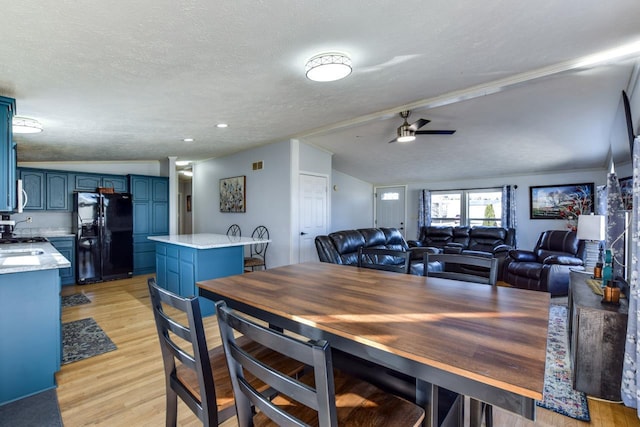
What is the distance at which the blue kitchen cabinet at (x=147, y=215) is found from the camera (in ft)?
19.8

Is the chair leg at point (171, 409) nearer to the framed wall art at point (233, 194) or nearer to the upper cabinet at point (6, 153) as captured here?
the upper cabinet at point (6, 153)

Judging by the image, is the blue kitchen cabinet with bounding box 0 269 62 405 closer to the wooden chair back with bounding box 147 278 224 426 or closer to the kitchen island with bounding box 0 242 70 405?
the kitchen island with bounding box 0 242 70 405

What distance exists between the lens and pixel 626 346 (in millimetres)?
1951

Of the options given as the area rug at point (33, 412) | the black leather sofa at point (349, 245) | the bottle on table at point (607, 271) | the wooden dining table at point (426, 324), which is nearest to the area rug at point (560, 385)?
the bottle on table at point (607, 271)

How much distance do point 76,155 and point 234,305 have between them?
213 inches

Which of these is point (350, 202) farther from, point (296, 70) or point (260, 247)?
point (296, 70)

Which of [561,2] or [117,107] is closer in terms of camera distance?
[561,2]

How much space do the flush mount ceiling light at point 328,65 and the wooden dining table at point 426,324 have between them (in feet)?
4.65

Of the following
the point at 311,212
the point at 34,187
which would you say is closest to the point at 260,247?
the point at 311,212

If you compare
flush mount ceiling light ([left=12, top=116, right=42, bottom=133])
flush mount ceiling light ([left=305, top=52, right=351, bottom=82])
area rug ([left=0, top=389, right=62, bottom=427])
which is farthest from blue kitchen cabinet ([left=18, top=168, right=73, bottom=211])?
flush mount ceiling light ([left=305, top=52, right=351, bottom=82])

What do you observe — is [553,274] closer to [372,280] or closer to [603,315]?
[603,315]

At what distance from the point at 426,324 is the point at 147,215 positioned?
6.34 metres

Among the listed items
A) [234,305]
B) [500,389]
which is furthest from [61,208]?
[500,389]

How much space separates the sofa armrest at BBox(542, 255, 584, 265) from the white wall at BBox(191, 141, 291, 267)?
4.10 m
